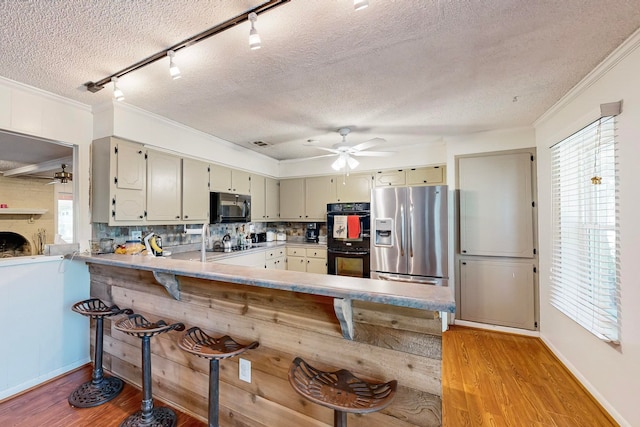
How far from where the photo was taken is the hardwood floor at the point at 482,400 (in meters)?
1.85

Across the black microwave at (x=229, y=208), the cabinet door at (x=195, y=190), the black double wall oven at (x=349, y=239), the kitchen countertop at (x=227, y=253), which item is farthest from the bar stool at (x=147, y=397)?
the black double wall oven at (x=349, y=239)

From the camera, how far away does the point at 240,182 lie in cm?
420

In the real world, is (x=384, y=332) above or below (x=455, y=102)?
below

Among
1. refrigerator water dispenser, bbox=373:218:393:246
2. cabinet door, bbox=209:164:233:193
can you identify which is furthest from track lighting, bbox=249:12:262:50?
refrigerator water dispenser, bbox=373:218:393:246

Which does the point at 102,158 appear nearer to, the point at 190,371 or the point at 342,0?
the point at 190,371

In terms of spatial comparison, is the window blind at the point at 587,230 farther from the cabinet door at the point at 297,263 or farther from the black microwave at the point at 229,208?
the black microwave at the point at 229,208

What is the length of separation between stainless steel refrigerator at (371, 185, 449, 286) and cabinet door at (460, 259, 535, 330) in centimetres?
49

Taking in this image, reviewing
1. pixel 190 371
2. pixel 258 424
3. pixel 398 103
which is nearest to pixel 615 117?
pixel 398 103

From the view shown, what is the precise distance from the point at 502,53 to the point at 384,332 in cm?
196

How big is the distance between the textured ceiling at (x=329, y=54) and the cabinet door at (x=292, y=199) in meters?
2.13

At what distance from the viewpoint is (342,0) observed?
1.35 meters

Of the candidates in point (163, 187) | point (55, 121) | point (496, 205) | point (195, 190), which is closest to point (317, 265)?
point (195, 190)

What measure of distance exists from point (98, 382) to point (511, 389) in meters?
3.41

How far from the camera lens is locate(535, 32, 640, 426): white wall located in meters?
1.68
